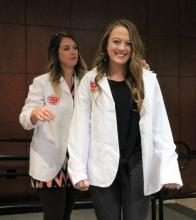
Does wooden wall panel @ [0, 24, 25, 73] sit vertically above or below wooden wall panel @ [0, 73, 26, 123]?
above

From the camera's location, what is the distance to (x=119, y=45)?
6.28 feet

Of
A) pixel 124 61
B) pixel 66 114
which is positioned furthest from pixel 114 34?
pixel 66 114

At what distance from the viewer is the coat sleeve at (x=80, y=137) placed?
1830 millimetres

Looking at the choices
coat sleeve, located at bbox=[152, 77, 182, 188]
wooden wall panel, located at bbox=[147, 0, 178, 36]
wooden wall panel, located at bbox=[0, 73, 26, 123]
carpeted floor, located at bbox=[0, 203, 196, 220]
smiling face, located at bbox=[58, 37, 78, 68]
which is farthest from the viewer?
wooden wall panel, located at bbox=[147, 0, 178, 36]

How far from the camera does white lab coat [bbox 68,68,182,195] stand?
5.98 ft

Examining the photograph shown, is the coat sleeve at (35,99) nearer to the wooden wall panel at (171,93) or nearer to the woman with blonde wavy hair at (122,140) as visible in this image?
the woman with blonde wavy hair at (122,140)

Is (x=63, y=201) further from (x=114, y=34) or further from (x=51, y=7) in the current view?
(x=51, y=7)

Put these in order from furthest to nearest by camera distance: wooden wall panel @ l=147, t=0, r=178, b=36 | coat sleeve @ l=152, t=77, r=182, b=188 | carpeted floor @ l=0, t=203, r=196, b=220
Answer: wooden wall panel @ l=147, t=0, r=178, b=36 → carpeted floor @ l=0, t=203, r=196, b=220 → coat sleeve @ l=152, t=77, r=182, b=188

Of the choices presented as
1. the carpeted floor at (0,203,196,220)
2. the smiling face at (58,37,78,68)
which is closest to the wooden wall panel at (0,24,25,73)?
the carpeted floor at (0,203,196,220)

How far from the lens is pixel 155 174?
1.86 metres

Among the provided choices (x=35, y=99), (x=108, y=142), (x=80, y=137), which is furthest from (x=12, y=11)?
(x=108, y=142)

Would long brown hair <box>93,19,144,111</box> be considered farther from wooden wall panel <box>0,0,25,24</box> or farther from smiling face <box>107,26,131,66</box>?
wooden wall panel <box>0,0,25,24</box>

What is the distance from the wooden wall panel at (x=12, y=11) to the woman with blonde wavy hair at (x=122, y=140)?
8.64 ft

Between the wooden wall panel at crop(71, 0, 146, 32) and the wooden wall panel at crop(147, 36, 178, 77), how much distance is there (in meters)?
0.28
